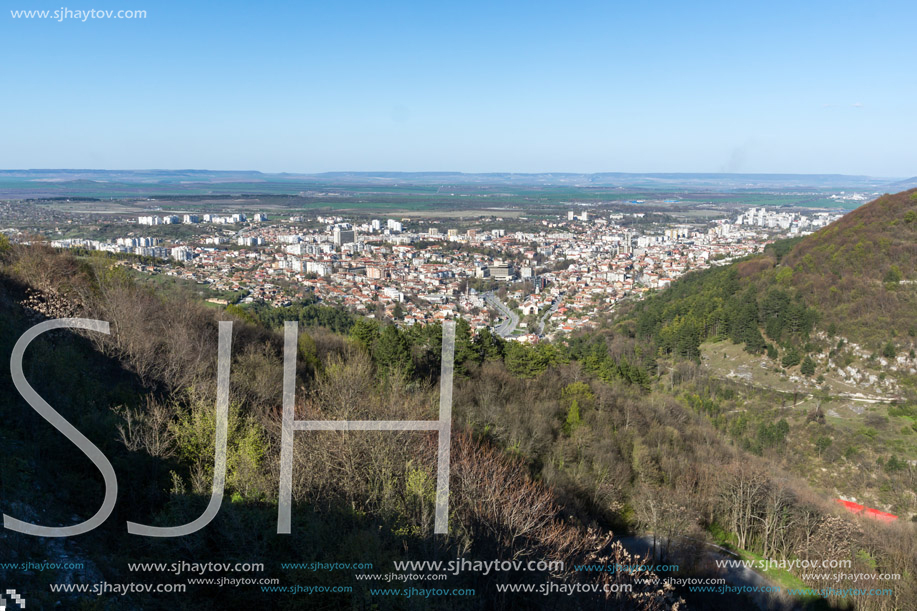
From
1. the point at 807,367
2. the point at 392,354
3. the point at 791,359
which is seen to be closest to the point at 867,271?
the point at 791,359

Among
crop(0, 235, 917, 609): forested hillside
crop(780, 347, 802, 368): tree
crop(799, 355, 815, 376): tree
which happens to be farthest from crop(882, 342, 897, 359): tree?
crop(0, 235, 917, 609): forested hillside

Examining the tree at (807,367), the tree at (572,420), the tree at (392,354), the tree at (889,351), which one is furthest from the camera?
the tree at (807,367)

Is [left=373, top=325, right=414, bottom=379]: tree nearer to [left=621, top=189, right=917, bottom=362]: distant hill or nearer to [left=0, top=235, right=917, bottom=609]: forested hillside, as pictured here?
[left=0, top=235, right=917, bottom=609]: forested hillside

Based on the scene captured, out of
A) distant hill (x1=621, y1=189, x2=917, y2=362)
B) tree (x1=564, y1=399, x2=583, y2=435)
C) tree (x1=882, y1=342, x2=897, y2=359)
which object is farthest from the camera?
distant hill (x1=621, y1=189, x2=917, y2=362)

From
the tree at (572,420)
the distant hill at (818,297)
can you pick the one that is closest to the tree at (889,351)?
the distant hill at (818,297)

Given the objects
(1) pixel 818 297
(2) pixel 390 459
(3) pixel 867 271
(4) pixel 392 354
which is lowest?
(4) pixel 392 354

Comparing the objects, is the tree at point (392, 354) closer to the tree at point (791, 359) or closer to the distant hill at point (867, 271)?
the tree at point (791, 359)

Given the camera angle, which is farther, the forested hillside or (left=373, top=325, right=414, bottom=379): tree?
(left=373, top=325, right=414, bottom=379): tree

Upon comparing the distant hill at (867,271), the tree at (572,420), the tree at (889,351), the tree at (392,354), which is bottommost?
the tree at (572,420)

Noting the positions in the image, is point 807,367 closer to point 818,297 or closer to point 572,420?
point 818,297

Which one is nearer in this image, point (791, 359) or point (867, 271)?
point (791, 359)

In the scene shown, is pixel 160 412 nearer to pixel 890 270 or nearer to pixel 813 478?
pixel 813 478
